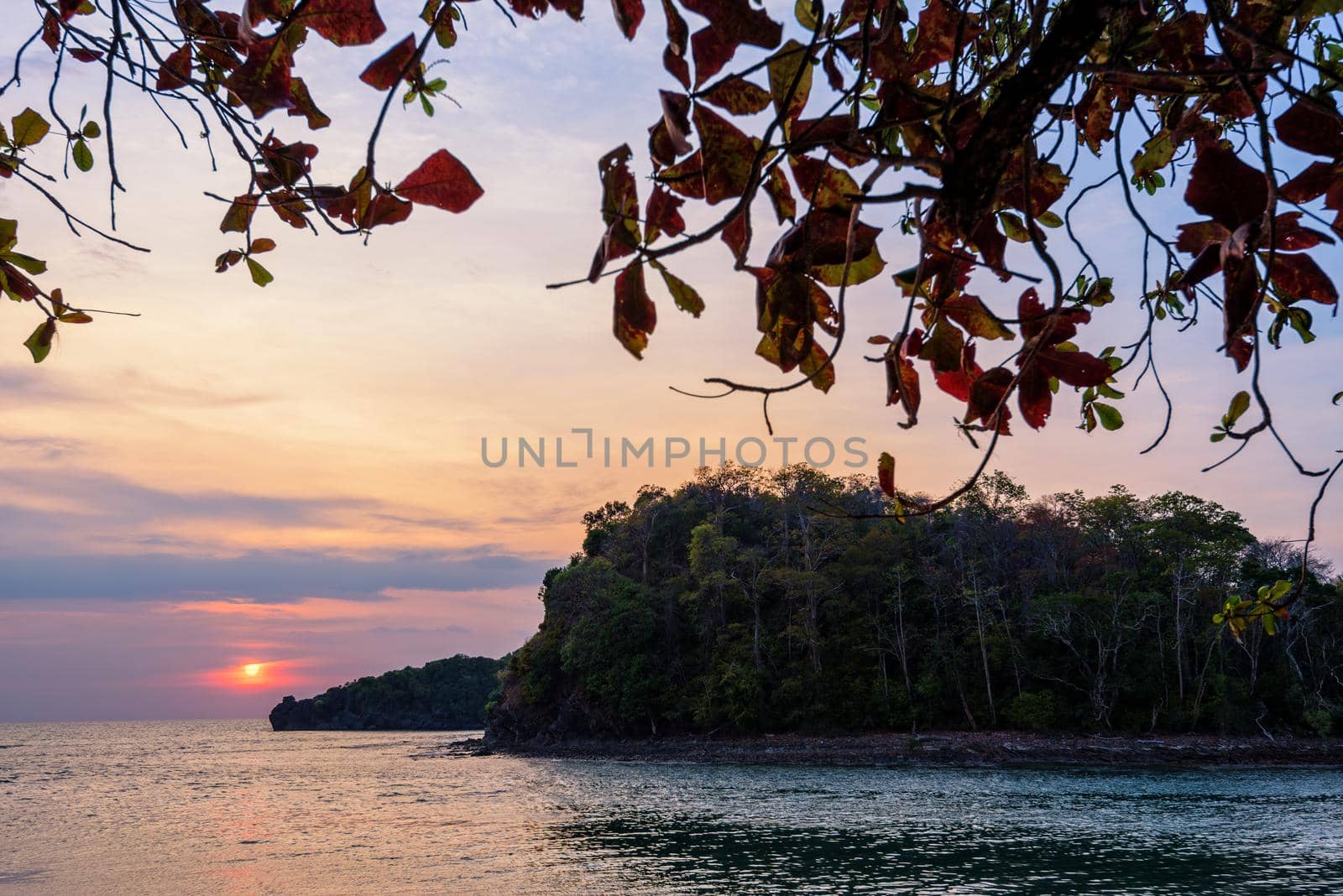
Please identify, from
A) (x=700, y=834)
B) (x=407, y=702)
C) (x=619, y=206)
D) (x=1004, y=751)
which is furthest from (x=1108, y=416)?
(x=407, y=702)

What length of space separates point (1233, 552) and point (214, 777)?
129 ft

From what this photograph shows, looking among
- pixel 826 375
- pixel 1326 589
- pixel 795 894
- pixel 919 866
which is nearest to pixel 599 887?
pixel 795 894

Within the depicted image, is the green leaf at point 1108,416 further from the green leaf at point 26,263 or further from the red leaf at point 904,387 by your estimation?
the green leaf at point 26,263

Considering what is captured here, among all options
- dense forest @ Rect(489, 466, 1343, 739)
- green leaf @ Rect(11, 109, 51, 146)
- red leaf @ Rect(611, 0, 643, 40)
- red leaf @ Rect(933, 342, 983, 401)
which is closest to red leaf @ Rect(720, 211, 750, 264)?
red leaf @ Rect(611, 0, 643, 40)

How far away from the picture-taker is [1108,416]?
108 centimetres

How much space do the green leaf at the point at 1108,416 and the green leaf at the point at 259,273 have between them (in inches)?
43.7

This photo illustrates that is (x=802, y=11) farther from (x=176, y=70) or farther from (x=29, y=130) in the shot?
(x=29, y=130)

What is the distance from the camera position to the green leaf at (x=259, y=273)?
1.20m

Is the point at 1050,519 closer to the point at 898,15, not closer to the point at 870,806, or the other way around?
the point at 870,806

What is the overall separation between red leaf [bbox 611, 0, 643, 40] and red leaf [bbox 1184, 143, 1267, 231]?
43 cm

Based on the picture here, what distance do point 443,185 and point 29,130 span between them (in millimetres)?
803

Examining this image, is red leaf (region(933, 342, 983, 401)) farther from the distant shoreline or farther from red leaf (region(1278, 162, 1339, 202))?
the distant shoreline

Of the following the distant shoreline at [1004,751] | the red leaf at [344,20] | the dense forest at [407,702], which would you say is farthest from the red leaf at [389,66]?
the dense forest at [407,702]

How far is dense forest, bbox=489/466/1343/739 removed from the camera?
99.6 ft
